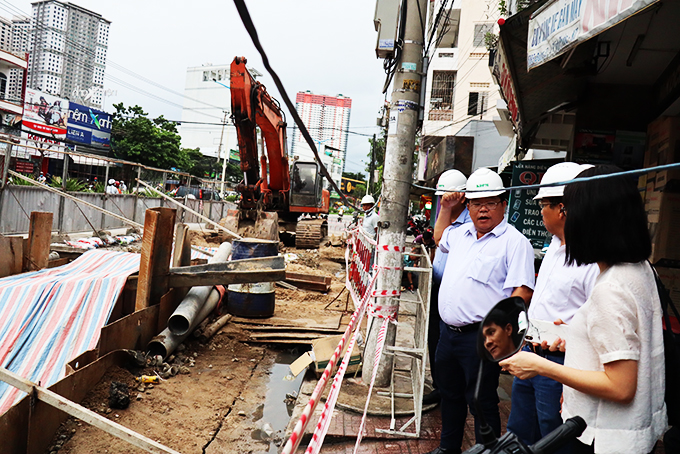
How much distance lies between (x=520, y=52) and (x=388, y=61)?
1232 millimetres

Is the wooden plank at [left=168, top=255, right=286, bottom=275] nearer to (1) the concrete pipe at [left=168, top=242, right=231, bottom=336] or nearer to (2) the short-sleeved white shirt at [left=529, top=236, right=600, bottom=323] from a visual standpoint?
(1) the concrete pipe at [left=168, top=242, right=231, bottom=336]

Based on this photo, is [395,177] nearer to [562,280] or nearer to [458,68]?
[562,280]

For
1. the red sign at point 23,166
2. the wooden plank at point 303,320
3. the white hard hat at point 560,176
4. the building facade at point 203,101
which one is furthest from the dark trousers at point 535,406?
the building facade at point 203,101

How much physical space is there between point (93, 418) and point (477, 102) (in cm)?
2703

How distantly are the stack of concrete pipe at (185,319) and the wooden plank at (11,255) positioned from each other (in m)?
1.85

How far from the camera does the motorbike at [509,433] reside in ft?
3.47

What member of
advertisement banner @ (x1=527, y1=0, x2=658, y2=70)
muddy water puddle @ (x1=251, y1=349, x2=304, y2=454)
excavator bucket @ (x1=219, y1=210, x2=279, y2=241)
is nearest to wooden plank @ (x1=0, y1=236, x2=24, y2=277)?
muddy water puddle @ (x1=251, y1=349, x2=304, y2=454)

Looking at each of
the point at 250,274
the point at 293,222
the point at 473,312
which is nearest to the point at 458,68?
the point at 293,222

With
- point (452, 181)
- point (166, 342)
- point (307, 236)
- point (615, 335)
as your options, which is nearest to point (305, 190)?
point (307, 236)

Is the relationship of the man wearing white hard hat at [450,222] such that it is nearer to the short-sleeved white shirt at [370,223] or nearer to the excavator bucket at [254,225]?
the short-sleeved white shirt at [370,223]

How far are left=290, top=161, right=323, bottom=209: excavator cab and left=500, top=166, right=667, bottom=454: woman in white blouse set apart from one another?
51.2 feet

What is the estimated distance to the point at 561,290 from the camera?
87.8 inches

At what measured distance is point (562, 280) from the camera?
223 cm

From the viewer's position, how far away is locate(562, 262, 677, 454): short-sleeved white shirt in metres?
1.49
